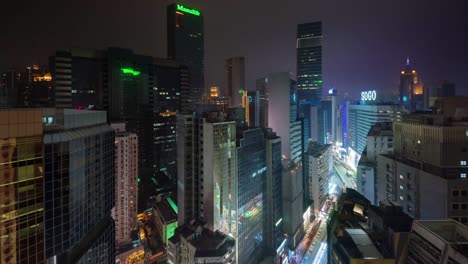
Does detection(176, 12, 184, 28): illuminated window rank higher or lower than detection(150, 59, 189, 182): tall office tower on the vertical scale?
higher

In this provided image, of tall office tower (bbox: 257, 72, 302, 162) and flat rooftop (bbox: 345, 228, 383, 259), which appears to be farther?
tall office tower (bbox: 257, 72, 302, 162)

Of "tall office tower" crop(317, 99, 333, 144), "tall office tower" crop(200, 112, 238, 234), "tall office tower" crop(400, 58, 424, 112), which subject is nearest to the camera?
"tall office tower" crop(200, 112, 238, 234)

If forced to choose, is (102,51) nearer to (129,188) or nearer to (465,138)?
(129,188)

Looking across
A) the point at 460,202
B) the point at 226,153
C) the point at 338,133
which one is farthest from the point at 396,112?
the point at 226,153

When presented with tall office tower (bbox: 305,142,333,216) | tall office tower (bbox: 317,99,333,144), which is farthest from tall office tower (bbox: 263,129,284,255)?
tall office tower (bbox: 317,99,333,144)

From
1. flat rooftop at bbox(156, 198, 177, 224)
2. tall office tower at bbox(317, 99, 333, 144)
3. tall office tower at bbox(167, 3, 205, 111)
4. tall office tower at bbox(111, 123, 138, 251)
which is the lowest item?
flat rooftop at bbox(156, 198, 177, 224)

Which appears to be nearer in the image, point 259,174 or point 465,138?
point 465,138

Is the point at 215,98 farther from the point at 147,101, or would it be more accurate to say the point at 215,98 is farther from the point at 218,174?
the point at 218,174

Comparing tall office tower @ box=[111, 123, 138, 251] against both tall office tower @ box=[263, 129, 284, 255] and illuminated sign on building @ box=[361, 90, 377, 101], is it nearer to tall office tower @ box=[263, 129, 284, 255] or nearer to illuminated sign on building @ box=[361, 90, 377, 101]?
tall office tower @ box=[263, 129, 284, 255]

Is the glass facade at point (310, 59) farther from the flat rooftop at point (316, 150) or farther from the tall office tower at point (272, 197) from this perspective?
the tall office tower at point (272, 197)
